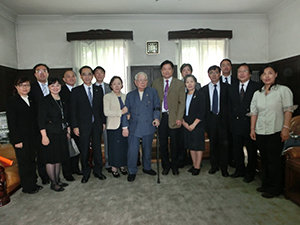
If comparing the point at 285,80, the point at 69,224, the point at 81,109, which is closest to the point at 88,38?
the point at 81,109

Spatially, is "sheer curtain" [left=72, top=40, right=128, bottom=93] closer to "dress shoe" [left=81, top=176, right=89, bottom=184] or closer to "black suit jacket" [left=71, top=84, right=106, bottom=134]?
"black suit jacket" [left=71, top=84, right=106, bottom=134]

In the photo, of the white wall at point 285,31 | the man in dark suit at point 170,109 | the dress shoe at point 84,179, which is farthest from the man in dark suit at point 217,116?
the white wall at point 285,31

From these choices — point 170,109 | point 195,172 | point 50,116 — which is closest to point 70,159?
point 50,116

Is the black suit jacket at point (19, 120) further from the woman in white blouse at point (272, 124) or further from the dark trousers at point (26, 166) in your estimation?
the woman in white blouse at point (272, 124)

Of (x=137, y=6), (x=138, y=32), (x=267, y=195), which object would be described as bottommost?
(x=267, y=195)

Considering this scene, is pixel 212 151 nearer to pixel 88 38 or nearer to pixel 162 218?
pixel 162 218

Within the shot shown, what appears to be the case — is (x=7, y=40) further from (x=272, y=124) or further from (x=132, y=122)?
(x=272, y=124)

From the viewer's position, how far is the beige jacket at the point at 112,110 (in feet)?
10.0

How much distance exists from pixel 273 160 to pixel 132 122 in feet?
6.12

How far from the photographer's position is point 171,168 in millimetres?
3408

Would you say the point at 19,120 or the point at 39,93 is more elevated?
the point at 39,93

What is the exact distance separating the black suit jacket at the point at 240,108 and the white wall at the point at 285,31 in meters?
2.75

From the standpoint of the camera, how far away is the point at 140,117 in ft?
10.0

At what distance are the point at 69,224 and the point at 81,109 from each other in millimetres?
1486
